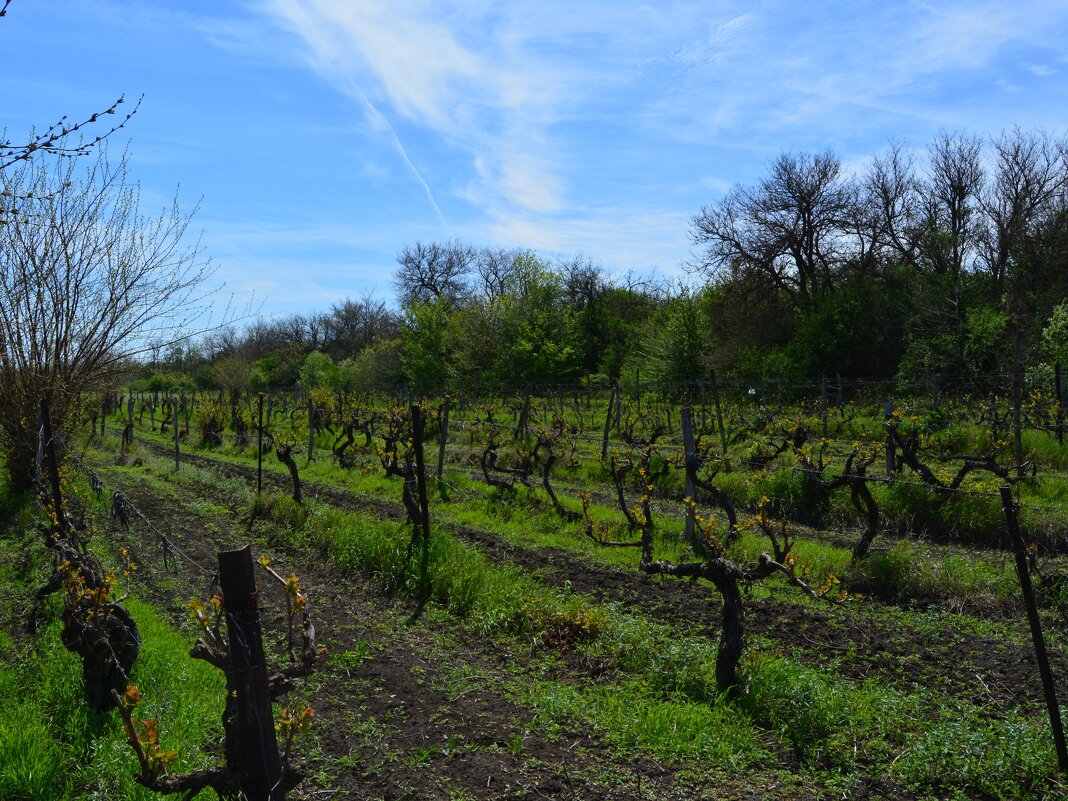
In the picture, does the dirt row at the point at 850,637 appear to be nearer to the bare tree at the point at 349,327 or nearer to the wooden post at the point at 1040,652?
the wooden post at the point at 1040,652

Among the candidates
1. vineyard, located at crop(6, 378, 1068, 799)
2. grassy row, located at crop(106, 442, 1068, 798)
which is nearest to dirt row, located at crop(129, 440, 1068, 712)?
vineyard, located at crop(6, 378, 1068, 799)

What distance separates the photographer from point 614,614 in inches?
283

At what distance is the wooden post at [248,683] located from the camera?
3146mm

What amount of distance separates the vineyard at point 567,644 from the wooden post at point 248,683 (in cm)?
5

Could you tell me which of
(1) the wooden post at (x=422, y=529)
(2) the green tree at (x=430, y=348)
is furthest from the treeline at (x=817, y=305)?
(1) the wooden post at (x=422, y=529)

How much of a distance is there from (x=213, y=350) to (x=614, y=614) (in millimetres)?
67889

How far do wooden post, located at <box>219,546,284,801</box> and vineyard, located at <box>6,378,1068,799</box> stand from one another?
0.05 meters

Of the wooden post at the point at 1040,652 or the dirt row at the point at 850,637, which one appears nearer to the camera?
the wooden post at the point at 1040,652

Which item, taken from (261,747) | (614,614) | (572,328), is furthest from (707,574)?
(572,328)

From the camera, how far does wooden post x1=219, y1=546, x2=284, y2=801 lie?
3.15 m

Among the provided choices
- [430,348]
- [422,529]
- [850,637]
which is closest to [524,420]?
[422,529]

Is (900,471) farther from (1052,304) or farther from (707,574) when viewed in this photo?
(1052,304)

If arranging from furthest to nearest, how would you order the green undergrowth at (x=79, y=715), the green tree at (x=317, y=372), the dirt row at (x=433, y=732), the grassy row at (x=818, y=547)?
1. the green tree at (x=317, y=372)
2. the grassy row at (x=818, y=547)
3. the dirt row at (x=433, y=732)
4. the green undergrowth at (x=79, y=715)

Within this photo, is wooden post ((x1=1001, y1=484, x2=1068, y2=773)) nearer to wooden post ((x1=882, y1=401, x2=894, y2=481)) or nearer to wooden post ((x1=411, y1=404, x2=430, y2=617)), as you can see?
wooden post ((x1=411, y1=404, x2=430, y2=617))
